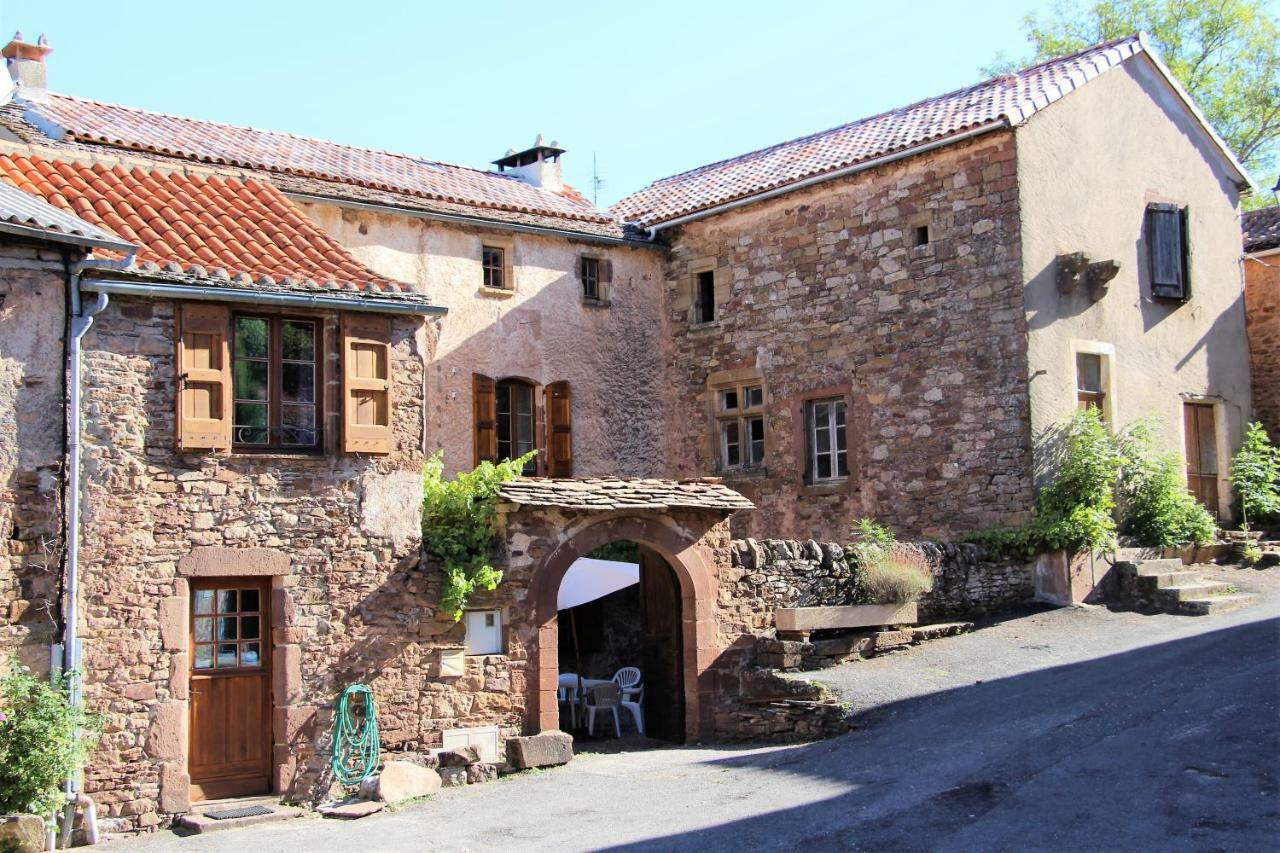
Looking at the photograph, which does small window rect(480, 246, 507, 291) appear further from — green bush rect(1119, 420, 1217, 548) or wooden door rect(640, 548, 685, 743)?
green bush rect(1119, 420, 1217, 548)

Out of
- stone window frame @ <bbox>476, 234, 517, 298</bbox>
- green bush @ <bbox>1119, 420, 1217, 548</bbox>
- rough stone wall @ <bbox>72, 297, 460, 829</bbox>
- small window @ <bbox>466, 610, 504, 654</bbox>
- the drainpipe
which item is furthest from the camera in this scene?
stone window frame @ <bbox>476, 234, 517, 298</bbox>

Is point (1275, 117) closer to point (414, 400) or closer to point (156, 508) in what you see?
point (414, 400)

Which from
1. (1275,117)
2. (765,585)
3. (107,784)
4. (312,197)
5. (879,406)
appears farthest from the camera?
(1275,117)

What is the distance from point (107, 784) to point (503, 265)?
9643 mm

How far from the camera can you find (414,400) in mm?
12789

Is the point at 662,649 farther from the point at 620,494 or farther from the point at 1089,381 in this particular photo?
the point at 1089,381

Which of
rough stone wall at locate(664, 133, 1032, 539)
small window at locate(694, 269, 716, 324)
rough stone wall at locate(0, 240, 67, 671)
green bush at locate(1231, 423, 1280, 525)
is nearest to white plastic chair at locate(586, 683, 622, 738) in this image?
rough stone wall at locate(664, 133, 1032, 539)

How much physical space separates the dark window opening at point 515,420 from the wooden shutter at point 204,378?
22.7 ft

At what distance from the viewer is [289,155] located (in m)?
18.0

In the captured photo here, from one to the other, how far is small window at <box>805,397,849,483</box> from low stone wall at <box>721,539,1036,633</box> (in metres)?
2.91

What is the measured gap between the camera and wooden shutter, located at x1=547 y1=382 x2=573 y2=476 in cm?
1880

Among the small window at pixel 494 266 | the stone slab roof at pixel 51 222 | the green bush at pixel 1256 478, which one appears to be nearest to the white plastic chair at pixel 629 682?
the small window at pixel 494 266

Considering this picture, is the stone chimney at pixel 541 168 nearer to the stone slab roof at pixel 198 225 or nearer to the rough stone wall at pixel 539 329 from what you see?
the rough stone wall at pixel 539 329

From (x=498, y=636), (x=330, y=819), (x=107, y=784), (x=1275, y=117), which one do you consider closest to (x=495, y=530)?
(x=498, y=636)
